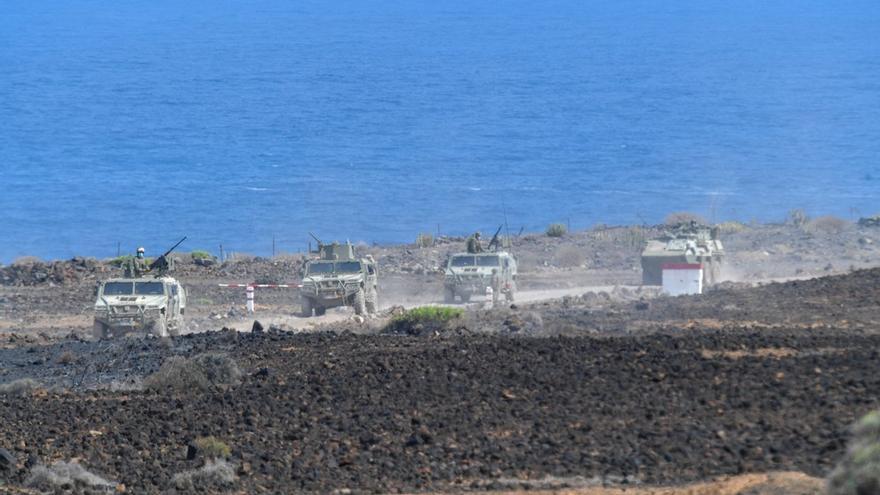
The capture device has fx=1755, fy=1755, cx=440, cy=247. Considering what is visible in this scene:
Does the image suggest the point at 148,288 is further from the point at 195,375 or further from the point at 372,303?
the point at 195,375

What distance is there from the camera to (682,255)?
44156 mm

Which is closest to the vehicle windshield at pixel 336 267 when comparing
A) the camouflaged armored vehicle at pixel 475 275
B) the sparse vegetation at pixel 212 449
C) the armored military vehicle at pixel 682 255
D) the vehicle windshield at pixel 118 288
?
→ the camouflaged armored vehicle at pixel 475 275

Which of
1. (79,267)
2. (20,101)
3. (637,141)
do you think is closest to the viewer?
(79,267)

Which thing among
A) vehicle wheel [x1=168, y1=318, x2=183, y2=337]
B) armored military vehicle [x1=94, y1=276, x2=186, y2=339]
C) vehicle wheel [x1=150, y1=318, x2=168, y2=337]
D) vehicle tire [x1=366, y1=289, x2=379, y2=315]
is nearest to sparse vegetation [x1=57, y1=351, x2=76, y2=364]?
armored military vehicle [x1=94, y1=276, x2=186, y2=339]

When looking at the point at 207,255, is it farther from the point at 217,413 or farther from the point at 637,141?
the point at 637,141

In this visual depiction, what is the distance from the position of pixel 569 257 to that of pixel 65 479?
36.1 metres

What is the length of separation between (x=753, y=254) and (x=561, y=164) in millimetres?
67801

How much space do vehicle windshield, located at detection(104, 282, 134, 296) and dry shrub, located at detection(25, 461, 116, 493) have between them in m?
17.9

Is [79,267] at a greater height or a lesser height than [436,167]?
lesser

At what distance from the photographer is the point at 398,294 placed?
44.8 metres

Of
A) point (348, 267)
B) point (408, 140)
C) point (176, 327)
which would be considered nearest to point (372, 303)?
point (348, 267)

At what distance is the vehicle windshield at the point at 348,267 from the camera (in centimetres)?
3950

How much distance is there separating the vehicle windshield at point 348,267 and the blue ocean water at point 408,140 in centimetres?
3958

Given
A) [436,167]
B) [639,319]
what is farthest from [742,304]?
[436,167]
